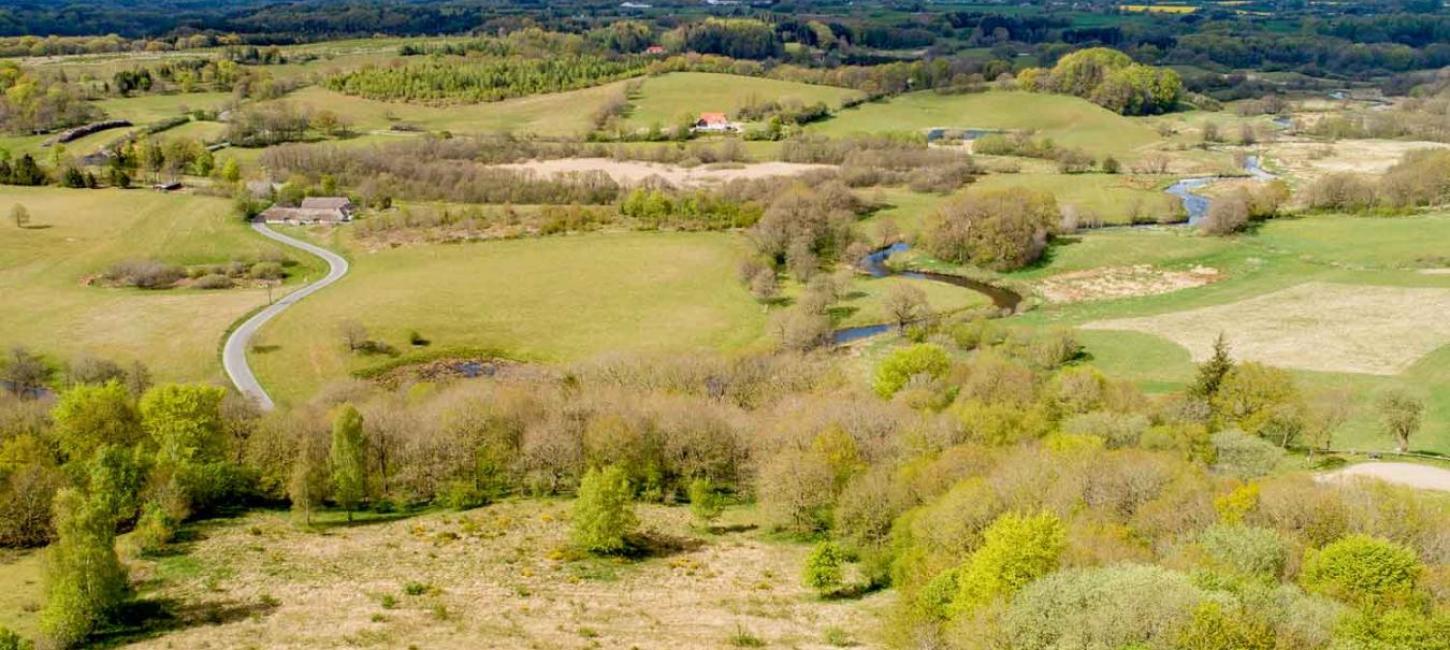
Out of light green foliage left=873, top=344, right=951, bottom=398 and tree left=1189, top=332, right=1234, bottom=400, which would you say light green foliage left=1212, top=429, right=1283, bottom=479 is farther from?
light green foliage left=873, top=344, right=951, bottom=398

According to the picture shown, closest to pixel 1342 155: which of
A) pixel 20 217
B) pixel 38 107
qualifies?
pixel 20 217

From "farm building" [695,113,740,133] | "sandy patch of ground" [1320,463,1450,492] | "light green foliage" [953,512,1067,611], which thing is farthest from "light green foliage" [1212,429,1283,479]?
"farm building" [695,113,740,133]

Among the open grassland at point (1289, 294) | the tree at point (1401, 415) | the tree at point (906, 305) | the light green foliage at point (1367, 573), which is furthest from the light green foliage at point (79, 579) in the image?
the tree at point (1401, 415)

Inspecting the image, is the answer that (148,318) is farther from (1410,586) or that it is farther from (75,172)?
(1410,586)

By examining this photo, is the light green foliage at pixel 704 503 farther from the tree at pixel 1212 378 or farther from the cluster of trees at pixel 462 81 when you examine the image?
the cluster of trees at pixel 462 81

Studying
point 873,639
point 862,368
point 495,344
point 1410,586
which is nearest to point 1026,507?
point 873,639
